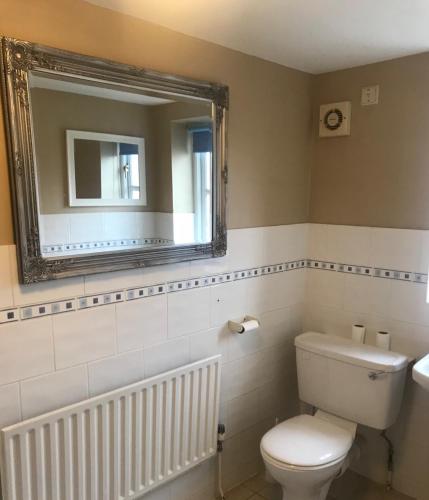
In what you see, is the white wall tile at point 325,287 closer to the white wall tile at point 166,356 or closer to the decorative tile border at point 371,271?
the decorative tile border at point 371,271

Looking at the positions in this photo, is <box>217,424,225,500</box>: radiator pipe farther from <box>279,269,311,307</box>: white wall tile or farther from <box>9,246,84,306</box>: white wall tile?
<box>9,246,84,306</box>: white wall tile

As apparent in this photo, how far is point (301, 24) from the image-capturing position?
1.70 meters

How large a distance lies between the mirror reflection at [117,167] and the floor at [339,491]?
1387 millimetres

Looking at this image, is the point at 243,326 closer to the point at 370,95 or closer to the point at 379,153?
the point at 379,153

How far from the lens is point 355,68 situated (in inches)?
87.9

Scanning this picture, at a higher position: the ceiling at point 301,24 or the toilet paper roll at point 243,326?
the ceiling at point 301,24

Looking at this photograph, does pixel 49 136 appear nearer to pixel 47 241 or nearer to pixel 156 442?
pixel 47 241

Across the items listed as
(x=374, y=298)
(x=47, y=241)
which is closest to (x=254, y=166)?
(x=374, y=298)

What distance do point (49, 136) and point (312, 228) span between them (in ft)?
5.12

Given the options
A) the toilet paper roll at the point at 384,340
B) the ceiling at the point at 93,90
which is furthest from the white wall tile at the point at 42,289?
the toilet paper roll at the point at 384,340

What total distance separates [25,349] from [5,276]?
265 millimetres

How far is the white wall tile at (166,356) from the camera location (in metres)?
1.83

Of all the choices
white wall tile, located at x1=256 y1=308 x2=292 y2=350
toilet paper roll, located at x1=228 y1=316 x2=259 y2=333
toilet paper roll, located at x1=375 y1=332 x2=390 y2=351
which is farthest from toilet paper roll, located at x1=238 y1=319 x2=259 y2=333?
toilet paper roll, located at x1=375 y1=332 x2=390 y2=351

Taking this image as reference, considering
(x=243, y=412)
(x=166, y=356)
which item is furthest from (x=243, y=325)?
(x=243, y=412)
